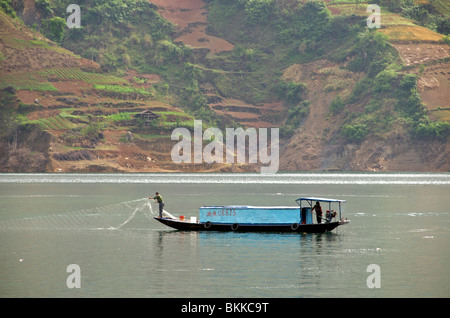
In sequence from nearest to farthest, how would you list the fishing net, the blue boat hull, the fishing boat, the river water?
the river water → the blue boat hull → the fishing boat → the fishing net

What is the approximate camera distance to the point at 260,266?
57812mm

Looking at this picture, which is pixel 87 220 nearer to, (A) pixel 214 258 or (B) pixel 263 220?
(B) pixel 263 220

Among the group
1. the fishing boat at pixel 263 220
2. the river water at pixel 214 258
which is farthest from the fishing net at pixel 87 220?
the fishing boat at pixel 263 220

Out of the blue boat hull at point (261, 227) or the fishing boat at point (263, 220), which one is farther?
the fishing boat at point (263, 220)

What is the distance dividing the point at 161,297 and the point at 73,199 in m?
84.9

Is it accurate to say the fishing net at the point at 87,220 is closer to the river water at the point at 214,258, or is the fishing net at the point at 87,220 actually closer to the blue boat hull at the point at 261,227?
the river water at the point at 214,258

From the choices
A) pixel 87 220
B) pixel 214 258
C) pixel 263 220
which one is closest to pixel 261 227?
pixel 263 220

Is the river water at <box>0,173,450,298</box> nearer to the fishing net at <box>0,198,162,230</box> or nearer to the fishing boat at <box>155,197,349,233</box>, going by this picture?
the fishing net at <box>0,198,162,230</box>

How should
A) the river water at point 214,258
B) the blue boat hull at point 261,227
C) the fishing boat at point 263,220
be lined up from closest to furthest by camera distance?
the river water at point 214,258
the blue boat hull at point 261,227
the fishing boat at point 263,220

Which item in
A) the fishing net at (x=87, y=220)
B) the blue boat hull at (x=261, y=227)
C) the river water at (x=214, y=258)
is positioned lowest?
the river water at (x=214, y=258)

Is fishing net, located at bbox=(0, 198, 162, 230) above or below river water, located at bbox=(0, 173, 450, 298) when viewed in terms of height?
above

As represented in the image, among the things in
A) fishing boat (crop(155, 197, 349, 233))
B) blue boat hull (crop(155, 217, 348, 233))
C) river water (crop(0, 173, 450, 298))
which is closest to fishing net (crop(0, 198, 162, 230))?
river water (crop(0, 173, 450, 298))
